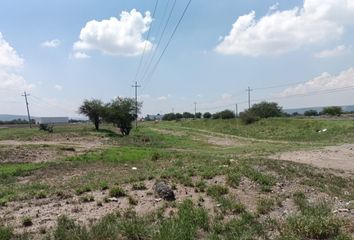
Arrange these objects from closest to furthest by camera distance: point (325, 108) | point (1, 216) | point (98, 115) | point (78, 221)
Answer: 1. point (78, 221)
2. point (1, 216)
3. point (98, 115)
4. point (325, 108)

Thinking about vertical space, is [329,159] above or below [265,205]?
below

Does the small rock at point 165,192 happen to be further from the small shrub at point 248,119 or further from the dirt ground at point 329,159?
the small shrub at point 248,119

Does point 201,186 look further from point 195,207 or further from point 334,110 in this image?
point 334,110

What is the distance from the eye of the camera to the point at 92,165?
914 inches

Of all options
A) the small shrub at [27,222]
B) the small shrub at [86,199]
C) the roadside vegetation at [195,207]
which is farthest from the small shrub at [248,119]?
the small shrub at [27,222]

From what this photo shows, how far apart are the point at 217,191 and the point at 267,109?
110770 mm

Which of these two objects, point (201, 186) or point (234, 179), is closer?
point (201, 186)

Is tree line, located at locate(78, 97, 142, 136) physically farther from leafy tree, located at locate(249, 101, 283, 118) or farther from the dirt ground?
leafy tree, located at locate(249, 101, 283, 118)

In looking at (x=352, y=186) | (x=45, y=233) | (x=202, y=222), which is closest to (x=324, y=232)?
(x=202, y=222)

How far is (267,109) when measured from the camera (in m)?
120

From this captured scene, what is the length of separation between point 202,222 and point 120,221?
1.72 m

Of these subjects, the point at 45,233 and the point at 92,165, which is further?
the point at 92,165

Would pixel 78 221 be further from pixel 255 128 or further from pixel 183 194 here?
pixel 255 128

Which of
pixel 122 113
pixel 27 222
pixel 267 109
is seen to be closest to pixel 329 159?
pixel 27 222
